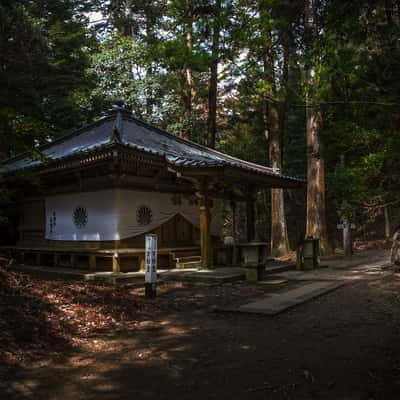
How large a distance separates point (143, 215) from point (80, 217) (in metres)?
2.12

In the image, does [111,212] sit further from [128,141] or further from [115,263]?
[128,141]

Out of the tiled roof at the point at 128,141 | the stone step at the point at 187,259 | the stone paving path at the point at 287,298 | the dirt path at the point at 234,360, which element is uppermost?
the tiled roof at the point at 128,141

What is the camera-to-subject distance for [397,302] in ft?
24.3

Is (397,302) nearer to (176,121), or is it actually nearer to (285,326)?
(285,326)

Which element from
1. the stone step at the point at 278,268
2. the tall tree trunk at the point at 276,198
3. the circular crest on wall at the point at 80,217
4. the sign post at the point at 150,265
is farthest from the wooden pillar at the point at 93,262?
the tall tree trunk at the point at 276,198

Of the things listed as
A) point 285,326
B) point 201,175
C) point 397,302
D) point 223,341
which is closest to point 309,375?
point 223,341

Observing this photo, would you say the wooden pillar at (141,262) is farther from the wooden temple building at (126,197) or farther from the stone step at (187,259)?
the stone step at (187,259)

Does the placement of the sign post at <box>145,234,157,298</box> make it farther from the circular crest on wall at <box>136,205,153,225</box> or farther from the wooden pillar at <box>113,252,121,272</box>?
the circular crest on wall at <box>136,205,153,225</box>

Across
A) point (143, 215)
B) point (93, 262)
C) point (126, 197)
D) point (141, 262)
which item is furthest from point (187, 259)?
point (93, 262)

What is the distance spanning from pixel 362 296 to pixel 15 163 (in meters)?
15.0

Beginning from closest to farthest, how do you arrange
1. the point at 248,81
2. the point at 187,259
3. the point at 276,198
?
the point at 187,259 → the point at 248,81 → the point at 276,198

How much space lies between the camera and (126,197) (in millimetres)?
12172

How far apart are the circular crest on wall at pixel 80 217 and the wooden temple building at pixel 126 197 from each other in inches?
1.3

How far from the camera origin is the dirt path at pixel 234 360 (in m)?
3.62
